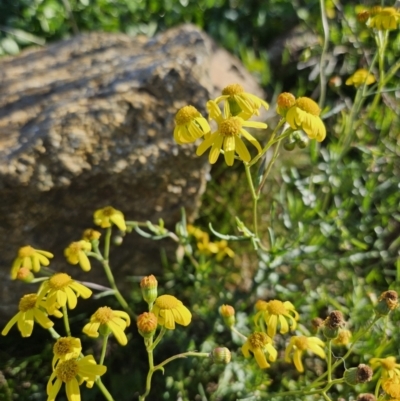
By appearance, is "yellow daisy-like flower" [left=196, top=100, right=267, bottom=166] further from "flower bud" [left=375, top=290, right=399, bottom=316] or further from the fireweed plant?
→ "flower bud" [left=375, top=290, right=399, bottom=316]

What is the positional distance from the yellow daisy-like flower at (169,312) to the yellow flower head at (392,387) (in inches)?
19.6

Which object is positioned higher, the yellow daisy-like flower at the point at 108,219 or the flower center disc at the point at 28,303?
the yellow daisy-like flower at the point at 108,219

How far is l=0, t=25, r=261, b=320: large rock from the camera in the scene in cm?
174

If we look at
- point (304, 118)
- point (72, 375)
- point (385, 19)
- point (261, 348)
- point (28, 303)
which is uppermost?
point (385, 19)

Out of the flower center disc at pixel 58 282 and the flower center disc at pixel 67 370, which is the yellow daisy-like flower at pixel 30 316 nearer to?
the flower center disc at pixel 58 282

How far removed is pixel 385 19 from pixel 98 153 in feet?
3.37

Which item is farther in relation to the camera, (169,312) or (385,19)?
(385,19)

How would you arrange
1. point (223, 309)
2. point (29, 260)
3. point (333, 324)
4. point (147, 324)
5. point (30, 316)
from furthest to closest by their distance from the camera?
1. point (29, 260)
2. point (223, 309)
3. point (30, 316)
4. point (333, 324)
5. point (147, 324)

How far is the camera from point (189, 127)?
4.50 ft

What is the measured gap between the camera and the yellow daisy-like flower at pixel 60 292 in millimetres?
1295

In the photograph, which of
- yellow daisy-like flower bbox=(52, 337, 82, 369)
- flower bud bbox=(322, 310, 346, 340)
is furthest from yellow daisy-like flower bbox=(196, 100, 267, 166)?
yellow daisy-like flower bbox=(52, 337, 82, 369)

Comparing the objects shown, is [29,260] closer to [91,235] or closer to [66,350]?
[91,235]

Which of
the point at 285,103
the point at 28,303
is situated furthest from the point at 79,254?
the point at 285,103

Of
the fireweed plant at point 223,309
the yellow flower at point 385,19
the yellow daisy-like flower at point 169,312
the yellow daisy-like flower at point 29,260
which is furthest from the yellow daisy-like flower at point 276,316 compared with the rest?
the yellow flower at point 385,19
